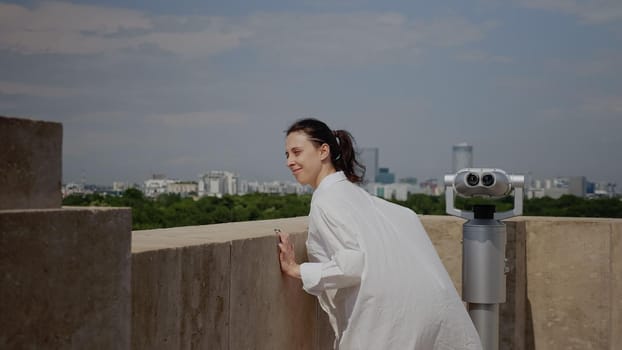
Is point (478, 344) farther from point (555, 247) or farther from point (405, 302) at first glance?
point (555, 247)

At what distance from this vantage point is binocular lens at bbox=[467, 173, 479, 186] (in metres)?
3.84

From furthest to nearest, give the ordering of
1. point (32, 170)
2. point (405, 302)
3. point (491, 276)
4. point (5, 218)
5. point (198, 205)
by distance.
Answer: point (198, 205) < point (491, 276) < point (405, 302) < point (32, 170) < point (5, 218)

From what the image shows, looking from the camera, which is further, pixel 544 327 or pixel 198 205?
pixel 198 205

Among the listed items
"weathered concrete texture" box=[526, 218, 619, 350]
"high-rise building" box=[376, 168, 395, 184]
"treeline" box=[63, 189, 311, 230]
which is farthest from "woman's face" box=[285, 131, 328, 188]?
"high-rise building" box=[376, 168, 395, 184]

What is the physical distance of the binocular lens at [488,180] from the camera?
3.82 metres

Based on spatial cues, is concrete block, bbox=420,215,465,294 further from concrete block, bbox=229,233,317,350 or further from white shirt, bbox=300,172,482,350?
white shirt, bbox=300,172,482,350

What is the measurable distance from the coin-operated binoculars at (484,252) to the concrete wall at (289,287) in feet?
1.83

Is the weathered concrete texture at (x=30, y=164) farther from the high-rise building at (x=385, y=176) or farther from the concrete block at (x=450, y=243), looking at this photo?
the high-rise building at (x=385, y=176)

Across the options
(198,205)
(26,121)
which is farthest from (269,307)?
(198,205)

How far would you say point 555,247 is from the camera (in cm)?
453

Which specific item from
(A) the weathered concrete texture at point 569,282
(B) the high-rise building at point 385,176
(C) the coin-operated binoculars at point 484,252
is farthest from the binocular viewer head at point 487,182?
(B) the high-rise building at point 385,176

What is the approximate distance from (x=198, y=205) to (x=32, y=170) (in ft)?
116

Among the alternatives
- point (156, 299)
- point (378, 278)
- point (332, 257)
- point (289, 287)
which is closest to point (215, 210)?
point (289, 287)

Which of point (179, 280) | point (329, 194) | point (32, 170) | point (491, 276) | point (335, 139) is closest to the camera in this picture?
point (32, 170)
